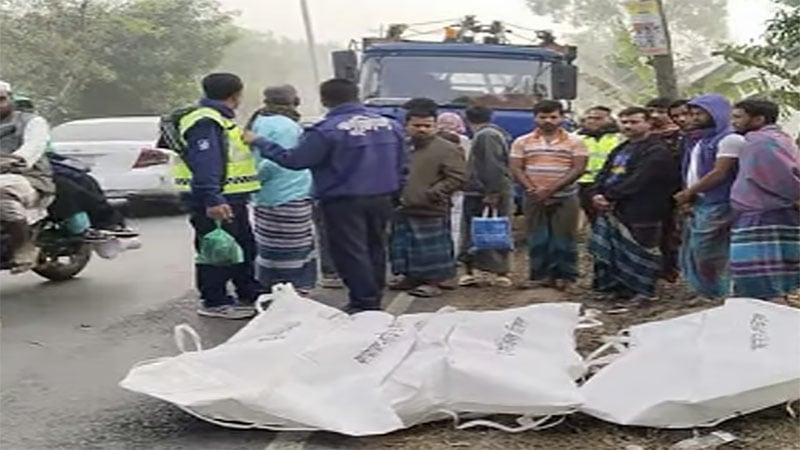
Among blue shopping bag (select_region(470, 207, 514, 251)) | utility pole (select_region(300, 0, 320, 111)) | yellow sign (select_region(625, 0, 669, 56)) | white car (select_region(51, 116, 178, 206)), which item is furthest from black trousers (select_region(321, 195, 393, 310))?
utility pole (select_region(300, 0, 320, 111))

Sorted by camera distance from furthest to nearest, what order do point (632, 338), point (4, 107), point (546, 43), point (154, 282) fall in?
point (546, 43), point (154, 282), point (4, 107), point (632, 338)

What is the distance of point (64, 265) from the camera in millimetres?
9516

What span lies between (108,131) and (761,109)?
974cm

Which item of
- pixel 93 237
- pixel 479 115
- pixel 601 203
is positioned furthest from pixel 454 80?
pixel 93 237

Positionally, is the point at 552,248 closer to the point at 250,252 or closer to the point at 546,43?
the point at 250,252

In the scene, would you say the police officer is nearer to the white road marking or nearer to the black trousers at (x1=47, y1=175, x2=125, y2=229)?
the black trousers at (x1=47, y1=175, x2=125, y2=229)

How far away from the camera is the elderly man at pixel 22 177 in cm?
795

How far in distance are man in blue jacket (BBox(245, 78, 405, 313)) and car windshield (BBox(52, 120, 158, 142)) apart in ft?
24.3

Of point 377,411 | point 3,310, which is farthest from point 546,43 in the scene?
point 377,411

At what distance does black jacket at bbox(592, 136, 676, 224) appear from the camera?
25.7 feet

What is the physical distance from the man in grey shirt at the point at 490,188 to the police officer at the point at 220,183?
1883 millimetres

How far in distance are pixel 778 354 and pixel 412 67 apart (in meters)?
7.79

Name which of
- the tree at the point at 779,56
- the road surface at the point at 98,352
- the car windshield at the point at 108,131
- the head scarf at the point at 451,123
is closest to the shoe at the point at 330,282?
the road surface at the point at 98,352

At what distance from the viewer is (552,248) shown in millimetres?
8766
